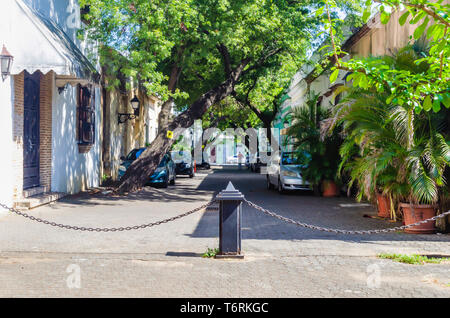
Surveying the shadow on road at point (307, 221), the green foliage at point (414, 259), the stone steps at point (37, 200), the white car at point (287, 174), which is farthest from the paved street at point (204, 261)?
the white car at point (287, 174)

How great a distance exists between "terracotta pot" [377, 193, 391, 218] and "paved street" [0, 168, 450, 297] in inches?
16.4

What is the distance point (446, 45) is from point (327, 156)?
1175cm

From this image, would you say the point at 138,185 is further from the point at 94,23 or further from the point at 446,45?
the point at 446,45

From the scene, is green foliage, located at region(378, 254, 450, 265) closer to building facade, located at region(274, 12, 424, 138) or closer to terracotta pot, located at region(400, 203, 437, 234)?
terracotta pot, located at region(400, 203, 437, 234)

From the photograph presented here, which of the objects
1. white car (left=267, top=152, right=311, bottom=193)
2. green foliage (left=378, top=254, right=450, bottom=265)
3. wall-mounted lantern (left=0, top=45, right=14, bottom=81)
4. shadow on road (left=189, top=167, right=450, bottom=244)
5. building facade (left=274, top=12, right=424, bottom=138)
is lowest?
green foliage (left=378, top=254, right=450, bottom=265)

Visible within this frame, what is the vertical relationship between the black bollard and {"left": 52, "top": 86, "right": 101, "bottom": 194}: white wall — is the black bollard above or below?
below

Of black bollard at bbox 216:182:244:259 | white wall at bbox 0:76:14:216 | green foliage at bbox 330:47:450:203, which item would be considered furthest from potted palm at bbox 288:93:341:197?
black bollard at bbox 216:182:244:259

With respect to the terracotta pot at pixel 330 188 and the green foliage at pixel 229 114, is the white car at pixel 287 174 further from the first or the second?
the green foliage at pixel 229 114

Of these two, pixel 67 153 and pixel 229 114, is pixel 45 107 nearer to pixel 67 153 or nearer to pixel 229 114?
pixel 67 153

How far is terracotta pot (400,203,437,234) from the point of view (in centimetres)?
981

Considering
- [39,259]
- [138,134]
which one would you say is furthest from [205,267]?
[138,134]

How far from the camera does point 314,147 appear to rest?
57.6ft

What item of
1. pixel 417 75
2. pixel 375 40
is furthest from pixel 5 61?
pixel 375 40

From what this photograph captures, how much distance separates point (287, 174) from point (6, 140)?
9754 millimetres
